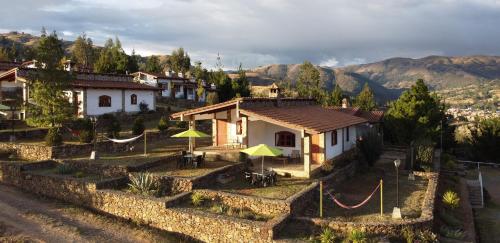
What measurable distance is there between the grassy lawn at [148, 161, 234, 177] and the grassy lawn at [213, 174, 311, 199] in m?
1.49

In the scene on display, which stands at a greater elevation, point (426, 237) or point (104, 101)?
point (104, 101)

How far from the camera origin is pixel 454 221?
18.8 meters

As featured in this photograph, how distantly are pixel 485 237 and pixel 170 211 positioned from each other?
14338 mm

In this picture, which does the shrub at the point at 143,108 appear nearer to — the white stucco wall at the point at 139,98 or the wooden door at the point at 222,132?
the white stucco wall at the point at 139,98

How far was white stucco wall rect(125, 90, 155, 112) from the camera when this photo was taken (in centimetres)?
3925

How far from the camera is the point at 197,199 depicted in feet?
55.0

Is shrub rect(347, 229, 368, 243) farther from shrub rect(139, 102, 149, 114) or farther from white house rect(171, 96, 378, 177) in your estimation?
shrub rect(139, 102, 149, 114)

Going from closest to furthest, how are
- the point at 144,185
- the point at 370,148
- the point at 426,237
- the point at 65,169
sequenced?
the point at 426,237 < the point at 144,185 < the point at 65,169 < the point at 370,148

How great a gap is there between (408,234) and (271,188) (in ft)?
21.5

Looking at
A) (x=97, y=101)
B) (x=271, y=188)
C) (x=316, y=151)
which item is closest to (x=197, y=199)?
(x=271, y=188)

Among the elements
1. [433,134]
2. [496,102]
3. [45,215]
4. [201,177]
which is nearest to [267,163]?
[201,177]

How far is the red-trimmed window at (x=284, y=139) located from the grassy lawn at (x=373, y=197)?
4.00 m

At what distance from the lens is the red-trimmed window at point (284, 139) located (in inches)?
961

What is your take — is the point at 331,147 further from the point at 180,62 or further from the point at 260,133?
the point at 180,62
